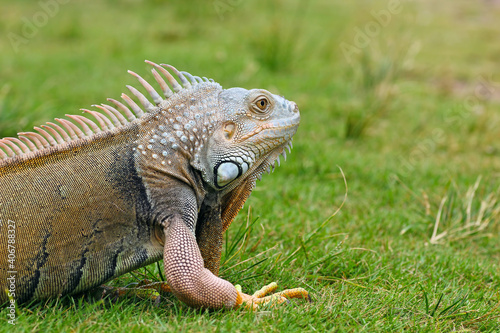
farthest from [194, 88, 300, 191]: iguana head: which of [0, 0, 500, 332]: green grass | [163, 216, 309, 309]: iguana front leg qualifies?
[0, 0, 500, 332]: green grass

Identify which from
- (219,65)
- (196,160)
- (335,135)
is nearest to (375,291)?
(196,160)

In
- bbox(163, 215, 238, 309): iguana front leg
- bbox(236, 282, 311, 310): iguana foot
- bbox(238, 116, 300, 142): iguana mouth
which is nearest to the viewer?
bbox(163, 215, 238, 309): iguana front leg

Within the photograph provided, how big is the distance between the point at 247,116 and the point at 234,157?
0.96 feet

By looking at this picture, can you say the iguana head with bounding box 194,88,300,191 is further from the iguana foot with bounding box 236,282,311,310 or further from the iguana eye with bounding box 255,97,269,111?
the iguana foot with bounding box 236,282,311,310

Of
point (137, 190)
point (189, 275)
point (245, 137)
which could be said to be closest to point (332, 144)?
point (245, 137)

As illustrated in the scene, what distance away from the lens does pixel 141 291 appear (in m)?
3.71

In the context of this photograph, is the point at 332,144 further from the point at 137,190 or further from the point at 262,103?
the point at 137,190

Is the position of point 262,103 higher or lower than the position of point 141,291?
higher

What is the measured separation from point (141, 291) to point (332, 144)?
172 inches

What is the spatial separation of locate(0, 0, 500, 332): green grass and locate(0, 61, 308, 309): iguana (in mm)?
238

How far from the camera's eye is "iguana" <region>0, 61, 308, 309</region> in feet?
10.7

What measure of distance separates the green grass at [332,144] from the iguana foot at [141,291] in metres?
0.07

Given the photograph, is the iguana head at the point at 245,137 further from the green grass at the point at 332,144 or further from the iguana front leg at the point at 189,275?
the green grass at the point at 332,144

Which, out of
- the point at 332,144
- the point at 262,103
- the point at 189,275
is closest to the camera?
the point at 189,275
